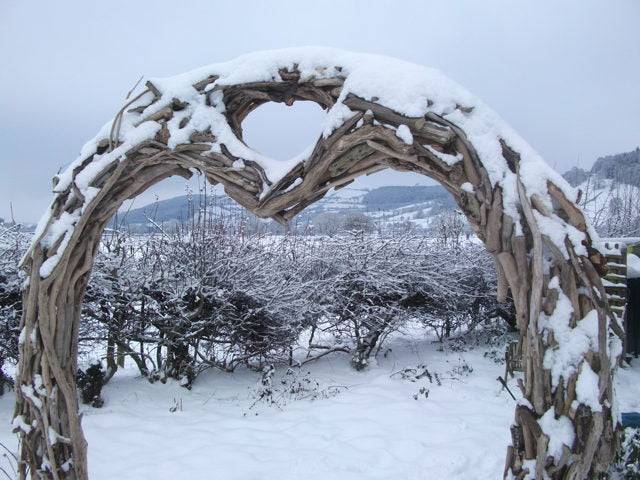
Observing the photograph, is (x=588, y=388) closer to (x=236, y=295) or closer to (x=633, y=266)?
(x=236, y=295)

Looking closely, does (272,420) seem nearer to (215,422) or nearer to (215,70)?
(215,422)

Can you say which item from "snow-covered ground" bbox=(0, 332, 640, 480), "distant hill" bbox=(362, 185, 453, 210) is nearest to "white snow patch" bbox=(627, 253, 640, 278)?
"snow-covered ground" bbox=(0, 332, 640, 480)

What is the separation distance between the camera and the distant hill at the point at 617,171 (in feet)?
46.8

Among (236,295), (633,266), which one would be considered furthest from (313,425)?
(633,266)

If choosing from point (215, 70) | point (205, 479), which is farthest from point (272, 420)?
point (215, 70)

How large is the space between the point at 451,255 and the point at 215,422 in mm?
5012

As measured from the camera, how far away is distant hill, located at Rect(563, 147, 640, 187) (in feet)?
46.8

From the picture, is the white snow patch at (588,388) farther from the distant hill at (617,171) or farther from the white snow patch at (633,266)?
the distant hill at (617,171)

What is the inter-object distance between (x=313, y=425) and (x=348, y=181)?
13.5ft

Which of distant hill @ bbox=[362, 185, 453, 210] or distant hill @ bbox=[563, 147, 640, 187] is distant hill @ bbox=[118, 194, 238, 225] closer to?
distant hill @ bbox=[563, 147, 640, 187]

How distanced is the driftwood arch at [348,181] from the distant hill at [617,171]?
12379 mm

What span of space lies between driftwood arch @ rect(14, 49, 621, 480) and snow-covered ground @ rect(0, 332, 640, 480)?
2589 mm

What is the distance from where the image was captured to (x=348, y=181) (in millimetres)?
1082

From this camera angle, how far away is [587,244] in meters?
0.83
